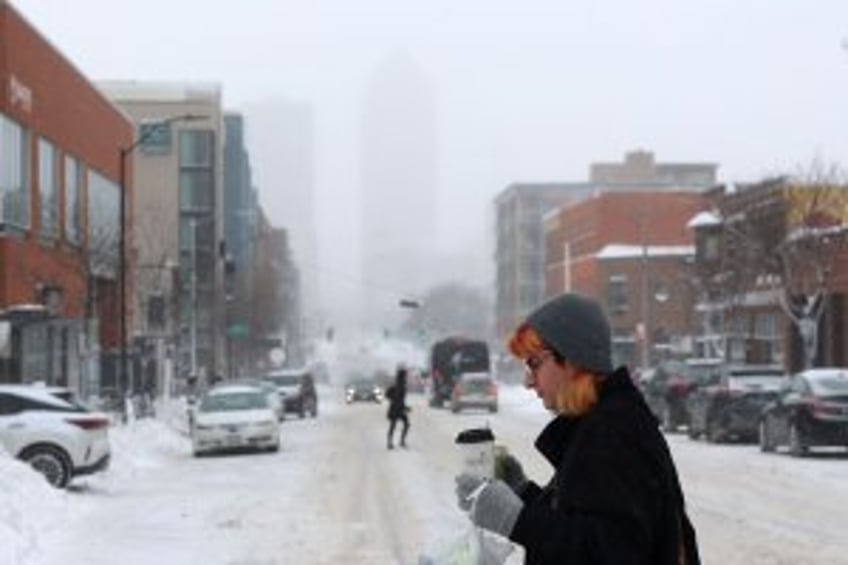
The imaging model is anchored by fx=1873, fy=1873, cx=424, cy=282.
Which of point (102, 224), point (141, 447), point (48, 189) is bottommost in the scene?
point (141, 447)

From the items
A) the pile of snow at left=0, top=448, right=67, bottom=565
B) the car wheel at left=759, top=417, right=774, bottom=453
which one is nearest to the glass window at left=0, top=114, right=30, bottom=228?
the car wheel at left=759, top=417, right=774, bottom=453

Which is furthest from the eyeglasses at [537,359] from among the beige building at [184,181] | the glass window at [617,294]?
the glass window at [617,294]

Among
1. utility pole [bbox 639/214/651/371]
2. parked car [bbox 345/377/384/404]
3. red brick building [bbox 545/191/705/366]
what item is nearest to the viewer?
parked car [bbox 345/377/384/404]

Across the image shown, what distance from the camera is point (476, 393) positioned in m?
67.8

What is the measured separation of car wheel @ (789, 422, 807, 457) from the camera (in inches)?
1284

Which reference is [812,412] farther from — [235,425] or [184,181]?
[184,181]

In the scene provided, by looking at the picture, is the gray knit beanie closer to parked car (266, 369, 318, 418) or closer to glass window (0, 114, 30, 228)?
glass window (0, 114, 30, 228)

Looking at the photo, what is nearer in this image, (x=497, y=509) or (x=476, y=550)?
(x=497, y=509)

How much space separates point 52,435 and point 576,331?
2238 cm

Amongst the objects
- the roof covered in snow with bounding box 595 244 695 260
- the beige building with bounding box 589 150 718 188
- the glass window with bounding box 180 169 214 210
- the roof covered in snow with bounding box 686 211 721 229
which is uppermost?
→ the beige building with bounding box 589 150 718 188

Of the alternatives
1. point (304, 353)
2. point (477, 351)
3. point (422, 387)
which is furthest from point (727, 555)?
point (304, 353)

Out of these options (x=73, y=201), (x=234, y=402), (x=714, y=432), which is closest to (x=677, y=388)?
(x=714, y=432)

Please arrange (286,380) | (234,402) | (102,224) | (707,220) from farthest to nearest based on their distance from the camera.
A: (707,220) < (286,380) < (102,224) < (234,402)

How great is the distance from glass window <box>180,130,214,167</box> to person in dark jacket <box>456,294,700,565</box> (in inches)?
4598
